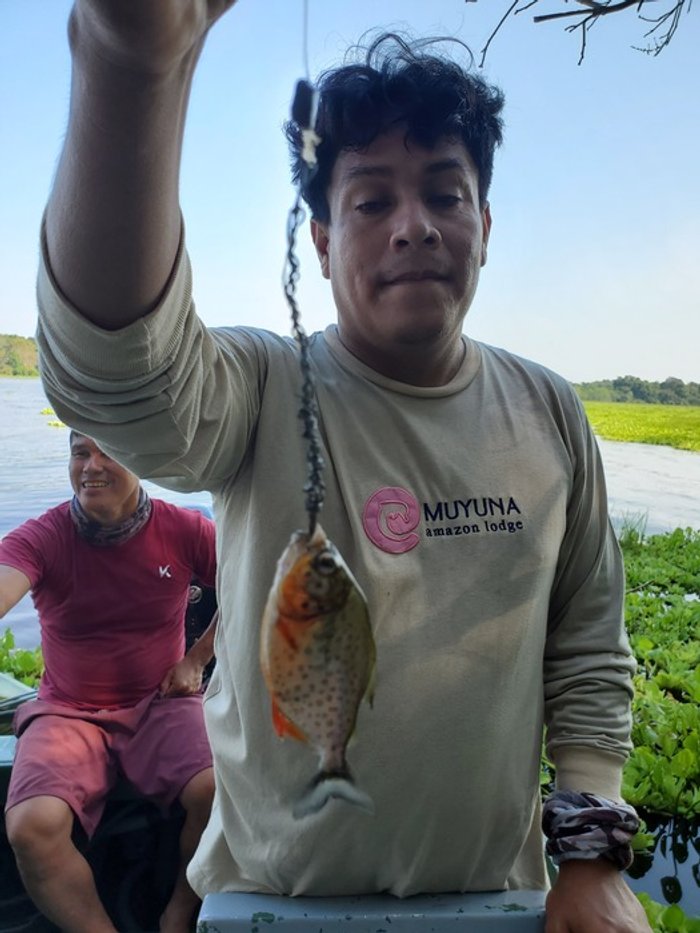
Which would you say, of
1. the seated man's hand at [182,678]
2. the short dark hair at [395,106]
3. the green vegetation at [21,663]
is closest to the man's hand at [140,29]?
the short dark hair at [395,106]

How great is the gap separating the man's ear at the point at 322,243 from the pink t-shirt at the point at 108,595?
1196 mm

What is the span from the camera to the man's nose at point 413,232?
1099 mm

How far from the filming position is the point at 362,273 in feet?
3.83

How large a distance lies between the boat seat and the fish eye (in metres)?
0.79

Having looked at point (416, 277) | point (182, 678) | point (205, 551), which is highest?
point (416, 277)

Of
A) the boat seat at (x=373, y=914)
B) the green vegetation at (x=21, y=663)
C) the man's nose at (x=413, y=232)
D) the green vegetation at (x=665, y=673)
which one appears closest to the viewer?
the man's nose at (x=413, y=232)

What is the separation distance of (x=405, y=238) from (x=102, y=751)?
1.90 metres

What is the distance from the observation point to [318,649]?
2.59ft

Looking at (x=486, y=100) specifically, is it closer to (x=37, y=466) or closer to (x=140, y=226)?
(x=140, y=226)

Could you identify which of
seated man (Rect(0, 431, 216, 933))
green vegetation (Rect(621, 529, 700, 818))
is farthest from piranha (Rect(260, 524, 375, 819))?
green vegetation (Rect(621, 529, 700, 818))

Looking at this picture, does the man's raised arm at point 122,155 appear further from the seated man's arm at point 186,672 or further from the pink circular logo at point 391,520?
the seated man's arm at point 186,672

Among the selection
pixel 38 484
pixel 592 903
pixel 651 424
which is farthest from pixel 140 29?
pixel 651 424

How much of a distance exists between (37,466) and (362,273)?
2.11 metres

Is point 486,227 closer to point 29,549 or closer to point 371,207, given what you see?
point 371,207
